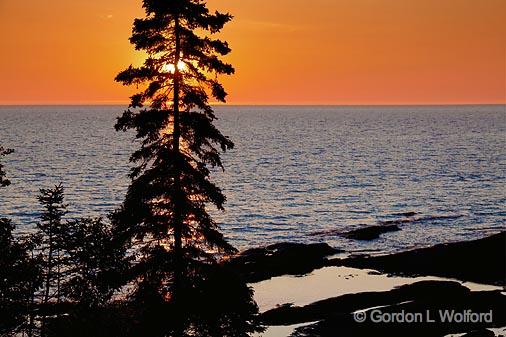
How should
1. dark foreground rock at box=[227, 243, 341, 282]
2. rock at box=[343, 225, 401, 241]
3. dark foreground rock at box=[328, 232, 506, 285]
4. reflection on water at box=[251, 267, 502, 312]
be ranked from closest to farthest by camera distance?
reflection on water at box=[251, 267, 502, 312] → dark foreground rock at box=[328, 232, 506, 285] → dark foreground rock at box=[227, 243, 341, 282] → rock at box=[343, 225, 401, 241]

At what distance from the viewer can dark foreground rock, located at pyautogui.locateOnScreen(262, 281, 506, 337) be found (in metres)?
37.2

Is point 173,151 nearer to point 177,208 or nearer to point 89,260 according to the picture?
point 177,208

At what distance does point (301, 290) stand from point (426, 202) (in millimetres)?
52700

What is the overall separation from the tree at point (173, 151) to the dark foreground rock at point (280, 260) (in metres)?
29.7

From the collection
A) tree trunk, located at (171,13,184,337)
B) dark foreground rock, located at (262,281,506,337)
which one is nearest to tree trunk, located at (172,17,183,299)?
tree trunk, located at (171,13,184,337)

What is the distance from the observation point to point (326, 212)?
87.7 m

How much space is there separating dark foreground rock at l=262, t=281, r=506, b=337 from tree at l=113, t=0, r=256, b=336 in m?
17.3

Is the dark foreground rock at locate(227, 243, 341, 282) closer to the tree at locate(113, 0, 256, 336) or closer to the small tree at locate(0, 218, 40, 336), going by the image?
the small tree at locate(0, 218, 40, 336)

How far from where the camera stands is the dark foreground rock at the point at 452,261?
50562 mm

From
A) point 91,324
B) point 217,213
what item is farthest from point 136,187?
point 217,213

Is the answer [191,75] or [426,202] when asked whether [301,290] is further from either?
[426,202]

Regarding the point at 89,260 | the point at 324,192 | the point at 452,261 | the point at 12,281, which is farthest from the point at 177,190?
the point at 324,192

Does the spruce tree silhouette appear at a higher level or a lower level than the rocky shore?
higher

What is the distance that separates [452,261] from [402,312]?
15.3 m
